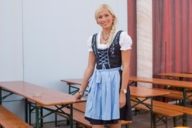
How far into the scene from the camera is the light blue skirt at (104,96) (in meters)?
2.71

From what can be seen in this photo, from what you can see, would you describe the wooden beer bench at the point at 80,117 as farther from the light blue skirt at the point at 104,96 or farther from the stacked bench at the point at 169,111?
the light blue skirt at the point at 104,96

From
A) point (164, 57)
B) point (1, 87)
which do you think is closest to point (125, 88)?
point (1, 87)

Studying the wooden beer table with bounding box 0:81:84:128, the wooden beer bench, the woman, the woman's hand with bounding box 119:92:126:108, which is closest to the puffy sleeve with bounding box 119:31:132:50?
the woman

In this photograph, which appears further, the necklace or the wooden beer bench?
the wooden beer bench

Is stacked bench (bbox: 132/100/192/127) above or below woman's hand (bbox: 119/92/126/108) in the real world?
below

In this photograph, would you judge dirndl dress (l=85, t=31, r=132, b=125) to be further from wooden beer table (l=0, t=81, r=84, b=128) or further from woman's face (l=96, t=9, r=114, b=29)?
wooden beer table (l=0, t=81, r=84, b=128)

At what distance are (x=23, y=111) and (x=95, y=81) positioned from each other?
2843 millimetres

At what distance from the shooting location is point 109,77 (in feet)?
9.03

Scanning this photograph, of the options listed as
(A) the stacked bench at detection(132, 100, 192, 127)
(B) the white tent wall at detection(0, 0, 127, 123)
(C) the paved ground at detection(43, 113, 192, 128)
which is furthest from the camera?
(C) the paved ground at detection(43, 113, 192, 128)

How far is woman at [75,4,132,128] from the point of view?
2701 millimetres

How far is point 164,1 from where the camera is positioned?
6836 millimetres

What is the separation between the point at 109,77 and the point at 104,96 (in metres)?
0.15

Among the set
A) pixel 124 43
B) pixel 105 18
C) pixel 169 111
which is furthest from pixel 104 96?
pixel 169 111

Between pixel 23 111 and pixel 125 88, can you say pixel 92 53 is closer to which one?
pixel 125 88
